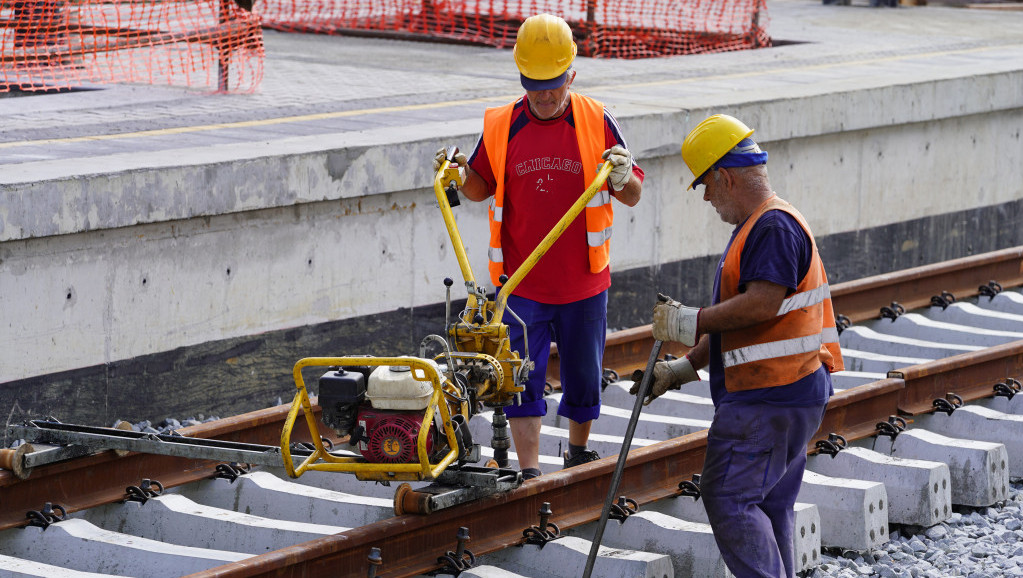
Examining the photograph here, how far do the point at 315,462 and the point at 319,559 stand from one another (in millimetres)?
366

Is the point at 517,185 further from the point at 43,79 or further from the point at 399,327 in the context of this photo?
the point at 43,79

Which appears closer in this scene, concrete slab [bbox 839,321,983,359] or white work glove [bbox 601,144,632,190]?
white work glove [bbox 601,144,632,190]

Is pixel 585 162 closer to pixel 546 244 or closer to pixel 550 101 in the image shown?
pixel 550 101

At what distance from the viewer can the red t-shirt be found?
6.00 meters

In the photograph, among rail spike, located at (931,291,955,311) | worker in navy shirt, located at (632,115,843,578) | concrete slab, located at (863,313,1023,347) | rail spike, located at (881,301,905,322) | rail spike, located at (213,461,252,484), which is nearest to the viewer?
worker in navy shirt, located at (632,115,843,578)

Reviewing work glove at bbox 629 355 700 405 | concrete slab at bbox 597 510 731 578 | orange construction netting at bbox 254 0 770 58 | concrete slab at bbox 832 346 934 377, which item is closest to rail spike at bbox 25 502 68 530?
concrete slab at bbox 597 510 731 578

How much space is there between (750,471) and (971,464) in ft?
7.92

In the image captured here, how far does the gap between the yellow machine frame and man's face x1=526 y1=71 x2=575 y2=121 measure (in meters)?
0.40

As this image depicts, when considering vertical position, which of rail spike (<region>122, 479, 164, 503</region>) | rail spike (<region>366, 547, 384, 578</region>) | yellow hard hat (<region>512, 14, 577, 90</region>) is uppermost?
yellow hard hat (<region>512, 14, 577, 90</region>)

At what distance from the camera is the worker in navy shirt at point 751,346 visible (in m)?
4.73

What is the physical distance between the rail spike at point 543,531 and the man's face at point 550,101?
1639 millimetres

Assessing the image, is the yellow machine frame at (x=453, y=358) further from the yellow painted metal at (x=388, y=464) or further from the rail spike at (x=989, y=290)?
the rail spike at (x=989, y=290)

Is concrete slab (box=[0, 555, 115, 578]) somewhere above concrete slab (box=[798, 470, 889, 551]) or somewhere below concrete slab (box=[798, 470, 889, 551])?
above

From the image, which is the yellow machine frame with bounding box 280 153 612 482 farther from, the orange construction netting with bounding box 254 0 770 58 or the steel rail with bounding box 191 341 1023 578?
the orange construction netting with bounding box 254 0 770 58
